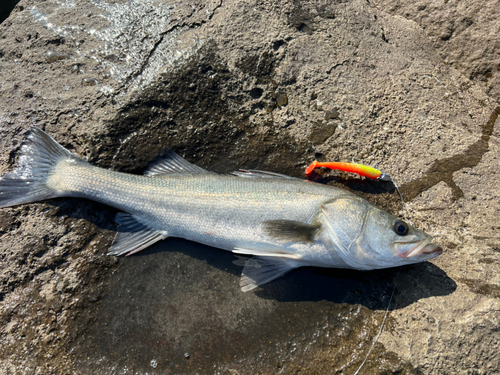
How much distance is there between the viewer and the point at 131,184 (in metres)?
3.66

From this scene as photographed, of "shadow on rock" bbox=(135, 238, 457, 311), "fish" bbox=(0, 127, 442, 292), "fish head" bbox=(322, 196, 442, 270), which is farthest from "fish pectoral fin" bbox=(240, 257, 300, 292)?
"fish head" bbox=(322, 196, 442, 270)

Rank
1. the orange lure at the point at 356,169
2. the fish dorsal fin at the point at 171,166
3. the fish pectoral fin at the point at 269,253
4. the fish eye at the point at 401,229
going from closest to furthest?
1. the fish eye at the point at 401,229
2. the fish pectoral fin at the point at 269,253
3. the orange lure at the point at 356,169
4. the fish dorsal fin at the point at 171,166

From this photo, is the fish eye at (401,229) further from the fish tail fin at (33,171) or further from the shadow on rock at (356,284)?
the fish tail fin at (33,171)

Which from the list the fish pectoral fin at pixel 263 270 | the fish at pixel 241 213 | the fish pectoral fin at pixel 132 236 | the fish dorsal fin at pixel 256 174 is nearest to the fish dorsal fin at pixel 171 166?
the fish at pixel 241 213

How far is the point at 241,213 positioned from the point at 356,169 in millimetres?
1475

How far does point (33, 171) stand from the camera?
3.74 metres

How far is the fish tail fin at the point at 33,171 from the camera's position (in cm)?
367

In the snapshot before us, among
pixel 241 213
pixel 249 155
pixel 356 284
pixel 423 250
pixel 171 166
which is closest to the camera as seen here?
pixel 423 250

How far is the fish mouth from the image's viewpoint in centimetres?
325

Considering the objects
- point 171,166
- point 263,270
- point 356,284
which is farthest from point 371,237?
point 171,166

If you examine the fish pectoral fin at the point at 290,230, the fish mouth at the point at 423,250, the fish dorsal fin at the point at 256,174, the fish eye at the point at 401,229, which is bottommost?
the fish pectoral fin at the point at 290,230

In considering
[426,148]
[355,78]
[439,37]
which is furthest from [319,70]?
[439,37]

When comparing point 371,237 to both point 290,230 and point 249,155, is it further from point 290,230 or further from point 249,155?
point 249,155

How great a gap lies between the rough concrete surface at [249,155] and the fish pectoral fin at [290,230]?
21.4 inches
